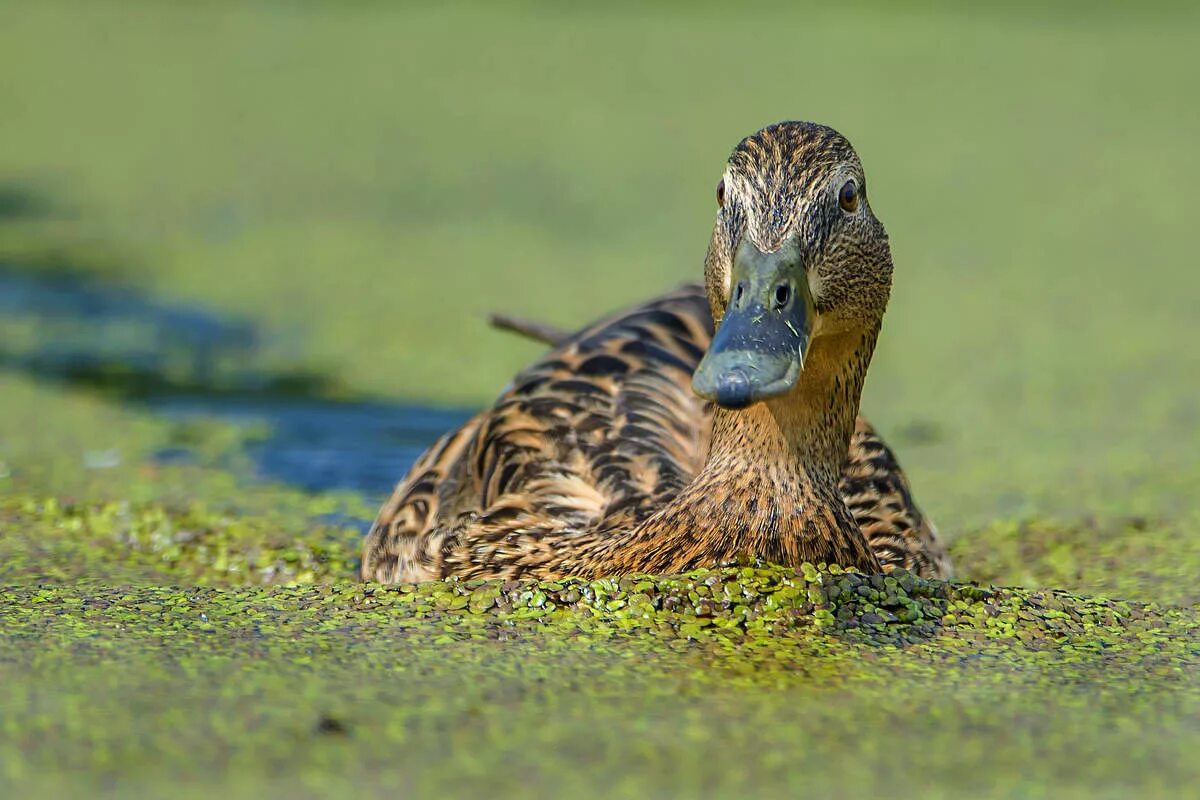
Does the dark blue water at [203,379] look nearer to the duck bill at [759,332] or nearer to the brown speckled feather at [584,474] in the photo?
the brown speckled feather at [584,474]

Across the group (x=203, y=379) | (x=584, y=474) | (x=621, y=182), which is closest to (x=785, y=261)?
(x=584, y=474)

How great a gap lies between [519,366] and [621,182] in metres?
2.25

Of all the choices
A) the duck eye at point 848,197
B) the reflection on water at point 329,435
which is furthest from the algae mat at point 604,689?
the reflection on water at point 329,435

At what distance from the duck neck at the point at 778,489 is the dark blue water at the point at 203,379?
2165 millimetres

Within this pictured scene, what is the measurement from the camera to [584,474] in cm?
443

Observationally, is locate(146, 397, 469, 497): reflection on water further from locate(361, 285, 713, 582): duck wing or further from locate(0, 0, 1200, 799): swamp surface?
locate(361, 285, 713, 582): duck wing

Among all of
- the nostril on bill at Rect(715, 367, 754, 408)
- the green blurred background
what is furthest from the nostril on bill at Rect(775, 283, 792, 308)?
the green blurred background

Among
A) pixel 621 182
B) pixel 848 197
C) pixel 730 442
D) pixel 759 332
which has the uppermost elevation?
pixel 621 182

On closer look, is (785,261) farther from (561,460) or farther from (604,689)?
(561,460)

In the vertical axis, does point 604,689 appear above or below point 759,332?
below

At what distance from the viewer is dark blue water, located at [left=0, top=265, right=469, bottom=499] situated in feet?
19.8

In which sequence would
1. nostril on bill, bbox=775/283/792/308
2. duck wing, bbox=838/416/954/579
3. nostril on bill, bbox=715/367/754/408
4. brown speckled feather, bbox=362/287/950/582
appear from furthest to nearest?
duck wing, bbox=838/416/954/579
brown speckled feather, bbox=362/287/950/582
nostril on bill, bbox=775/283/792/308
nostril on bill, bbox=715/367/754/408

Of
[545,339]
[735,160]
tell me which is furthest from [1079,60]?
[735,160]

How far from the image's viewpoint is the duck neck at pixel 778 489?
3689 mm
